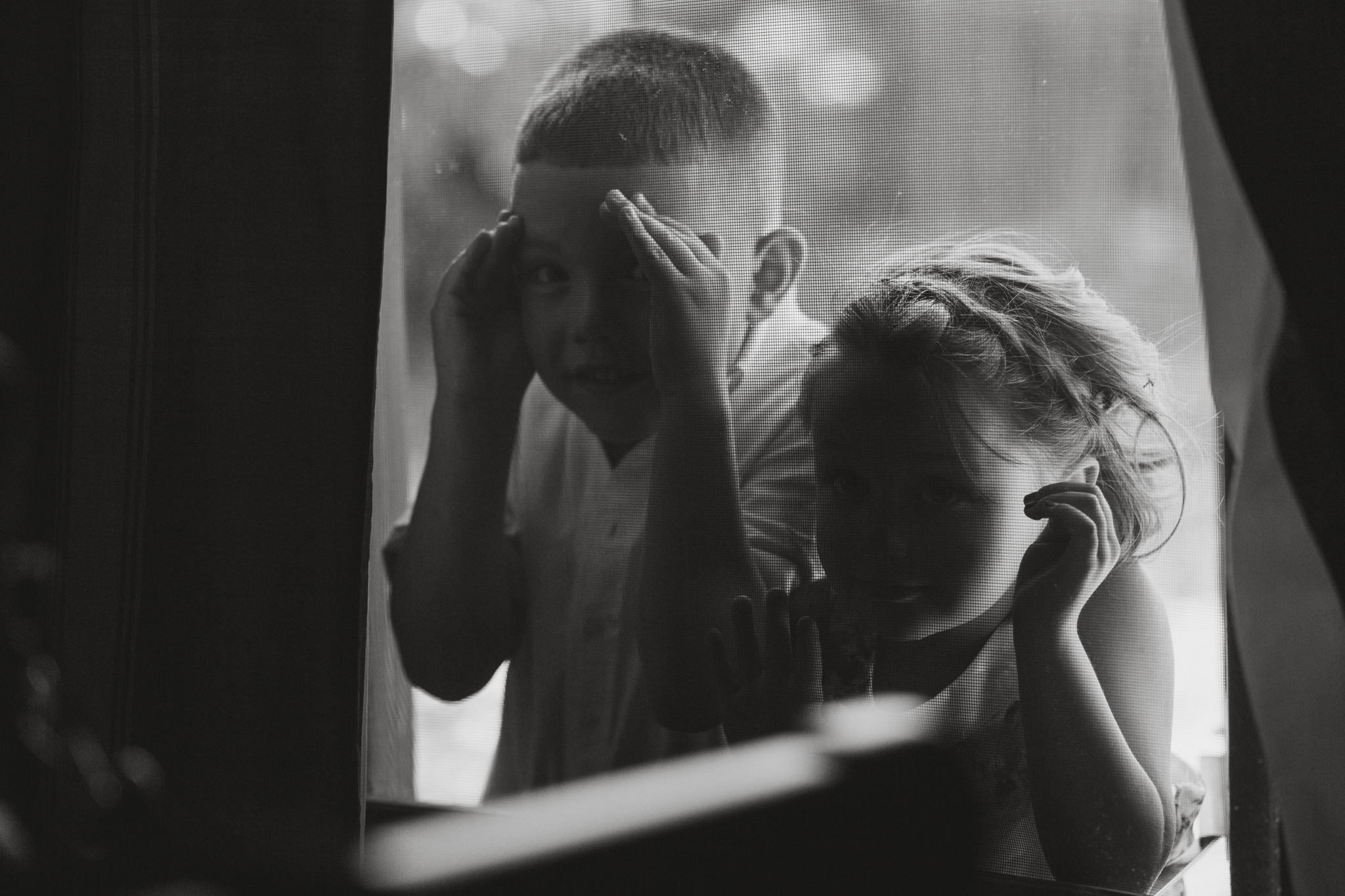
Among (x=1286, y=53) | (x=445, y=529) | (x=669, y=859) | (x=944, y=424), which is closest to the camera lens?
(x=669, y=859)

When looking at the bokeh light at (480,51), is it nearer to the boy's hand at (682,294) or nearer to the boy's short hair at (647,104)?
the boy's short hair at (647,104)

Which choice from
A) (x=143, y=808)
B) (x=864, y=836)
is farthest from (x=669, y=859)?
(x=143, y=808)

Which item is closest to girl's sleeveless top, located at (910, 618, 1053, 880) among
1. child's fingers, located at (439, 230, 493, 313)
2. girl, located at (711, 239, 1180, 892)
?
Answer: girl, located at (711, 239, 1180, 892)

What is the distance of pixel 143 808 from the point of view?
0.44 metres

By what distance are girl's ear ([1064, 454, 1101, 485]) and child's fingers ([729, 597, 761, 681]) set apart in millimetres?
260

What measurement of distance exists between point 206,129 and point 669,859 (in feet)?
2.49

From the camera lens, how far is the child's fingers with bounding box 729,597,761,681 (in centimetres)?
94

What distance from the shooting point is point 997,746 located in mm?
871

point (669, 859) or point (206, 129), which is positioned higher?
point (206, 129)

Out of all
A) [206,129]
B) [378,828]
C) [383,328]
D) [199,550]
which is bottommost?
[378,828]

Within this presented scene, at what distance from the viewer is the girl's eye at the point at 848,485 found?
0.91m

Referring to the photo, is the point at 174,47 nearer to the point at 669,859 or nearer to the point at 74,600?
the point at 74,600

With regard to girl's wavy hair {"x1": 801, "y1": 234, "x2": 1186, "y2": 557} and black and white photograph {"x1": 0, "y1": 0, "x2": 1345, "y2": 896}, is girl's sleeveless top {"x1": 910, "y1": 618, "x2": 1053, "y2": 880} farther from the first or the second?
girl's wavy hair {"x1": 801, "y1": 234, "x2": 1186, "y2": 557}

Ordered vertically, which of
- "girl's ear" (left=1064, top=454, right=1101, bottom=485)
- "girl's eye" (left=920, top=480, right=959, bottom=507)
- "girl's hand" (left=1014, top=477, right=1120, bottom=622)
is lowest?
"girl's hand" (left=1014, top=477, right=1120, bottom=622)
